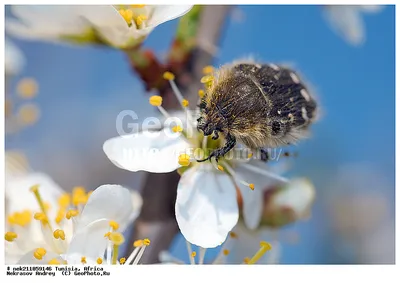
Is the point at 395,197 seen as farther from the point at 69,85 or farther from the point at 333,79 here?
the point at 69,85

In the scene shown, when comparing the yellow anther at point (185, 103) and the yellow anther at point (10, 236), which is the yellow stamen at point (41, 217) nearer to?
the yellow anther at point (10, 236)

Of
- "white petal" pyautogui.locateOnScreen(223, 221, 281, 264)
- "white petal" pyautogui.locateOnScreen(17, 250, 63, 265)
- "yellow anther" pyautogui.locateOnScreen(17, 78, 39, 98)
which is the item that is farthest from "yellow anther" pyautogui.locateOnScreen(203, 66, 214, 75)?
"yellow anther" pyautogui.locateOnScreen(17, 78, 39, 98)

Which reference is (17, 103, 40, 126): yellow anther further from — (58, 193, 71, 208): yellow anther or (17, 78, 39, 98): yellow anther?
(58, 193, 71, 208): yellow anther

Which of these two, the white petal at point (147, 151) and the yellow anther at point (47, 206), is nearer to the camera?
the white petal at point (147, 151)

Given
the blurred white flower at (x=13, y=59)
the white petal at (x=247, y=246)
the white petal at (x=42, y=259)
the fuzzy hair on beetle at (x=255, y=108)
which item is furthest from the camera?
the blurred white flower at (x=13, y=59)

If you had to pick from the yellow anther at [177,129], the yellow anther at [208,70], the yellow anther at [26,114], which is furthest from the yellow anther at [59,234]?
the yellow anther at [26,114]

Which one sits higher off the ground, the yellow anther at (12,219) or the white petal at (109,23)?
the white petal at (109,23)

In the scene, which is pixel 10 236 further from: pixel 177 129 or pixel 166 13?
pixel 166 13
